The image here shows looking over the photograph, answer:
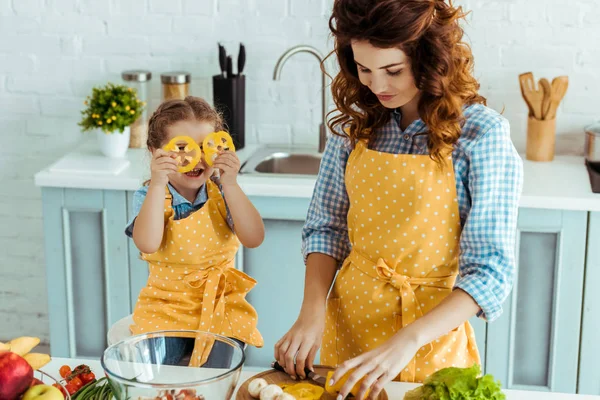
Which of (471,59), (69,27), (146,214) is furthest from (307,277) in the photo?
(69,27)

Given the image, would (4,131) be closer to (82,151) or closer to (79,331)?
(82,151)

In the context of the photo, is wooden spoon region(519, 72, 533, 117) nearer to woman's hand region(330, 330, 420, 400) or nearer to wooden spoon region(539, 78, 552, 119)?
wooden spoon region(539, 78, 552, 119)

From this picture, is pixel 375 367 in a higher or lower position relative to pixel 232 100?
lower

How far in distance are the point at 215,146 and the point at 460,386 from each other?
832 millimetres

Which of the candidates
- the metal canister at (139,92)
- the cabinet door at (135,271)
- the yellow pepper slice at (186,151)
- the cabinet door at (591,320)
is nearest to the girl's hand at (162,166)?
the yellow pepper slice at (186,151)

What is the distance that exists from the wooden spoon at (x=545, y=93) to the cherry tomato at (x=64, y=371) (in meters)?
2.13

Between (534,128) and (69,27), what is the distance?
6.13ft

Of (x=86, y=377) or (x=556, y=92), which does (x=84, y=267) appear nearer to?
(x=86, y=377)

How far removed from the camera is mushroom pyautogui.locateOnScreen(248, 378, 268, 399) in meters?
1.40

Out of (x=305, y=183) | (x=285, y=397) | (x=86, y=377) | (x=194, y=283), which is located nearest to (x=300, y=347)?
(x=285, y=397)

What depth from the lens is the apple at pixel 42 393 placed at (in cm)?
113

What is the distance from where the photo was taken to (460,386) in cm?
128

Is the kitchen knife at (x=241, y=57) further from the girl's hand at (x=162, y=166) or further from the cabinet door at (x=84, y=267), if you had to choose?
the girl's hand at (x=162, y=166)

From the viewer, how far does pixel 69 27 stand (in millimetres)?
3215
